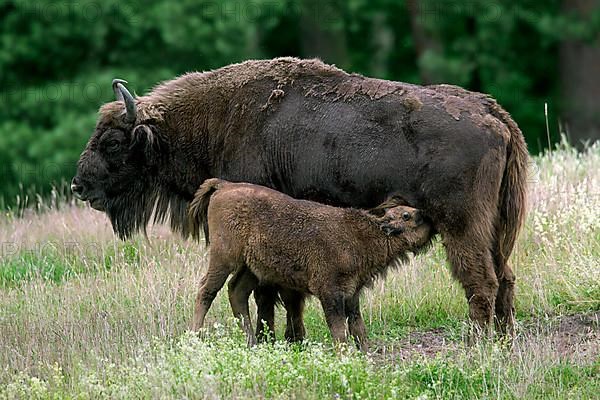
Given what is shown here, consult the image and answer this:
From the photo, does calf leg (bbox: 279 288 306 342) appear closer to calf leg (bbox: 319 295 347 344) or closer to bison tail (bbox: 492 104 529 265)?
calf leg (bbox: 319 295 347 344)

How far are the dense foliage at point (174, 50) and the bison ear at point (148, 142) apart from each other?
11795 millimetres

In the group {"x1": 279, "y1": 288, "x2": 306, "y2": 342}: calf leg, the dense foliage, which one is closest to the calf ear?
{"x1": 279, "y1": 288, "x2": 306, "y2": 342}: calf leg

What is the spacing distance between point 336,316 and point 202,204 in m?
1.58

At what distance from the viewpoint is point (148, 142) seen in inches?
365

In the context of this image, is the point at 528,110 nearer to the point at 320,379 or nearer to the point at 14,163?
the point at 14,163

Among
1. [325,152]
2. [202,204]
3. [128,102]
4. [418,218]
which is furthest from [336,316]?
[128,102]

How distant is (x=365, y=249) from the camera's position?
321 inches

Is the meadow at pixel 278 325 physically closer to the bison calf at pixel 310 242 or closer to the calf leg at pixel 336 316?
the calf leg at pixel 336 316

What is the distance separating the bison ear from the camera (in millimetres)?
9242

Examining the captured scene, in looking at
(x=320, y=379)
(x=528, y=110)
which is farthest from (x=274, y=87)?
(x=528, y=110)

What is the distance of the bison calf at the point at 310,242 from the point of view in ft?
26.3

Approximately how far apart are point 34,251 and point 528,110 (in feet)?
51.6

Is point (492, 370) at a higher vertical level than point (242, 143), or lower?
lower

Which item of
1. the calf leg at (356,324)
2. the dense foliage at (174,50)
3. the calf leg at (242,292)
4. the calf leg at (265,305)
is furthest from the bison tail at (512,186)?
the dense foliage at (174,50)
